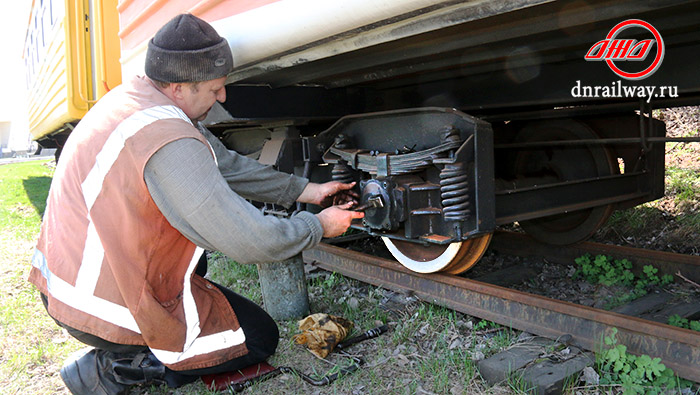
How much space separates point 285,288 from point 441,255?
905mm

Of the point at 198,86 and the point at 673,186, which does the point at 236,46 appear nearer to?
the point at 198,86

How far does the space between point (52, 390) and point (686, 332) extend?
281 cm

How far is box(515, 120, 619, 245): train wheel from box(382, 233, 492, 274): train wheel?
3.47ft

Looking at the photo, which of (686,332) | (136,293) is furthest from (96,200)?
(686,332)

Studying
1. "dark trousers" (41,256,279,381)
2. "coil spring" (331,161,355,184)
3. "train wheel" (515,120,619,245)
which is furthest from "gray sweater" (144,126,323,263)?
"train wheel" (515,120,619,245)

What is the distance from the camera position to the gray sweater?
79.0 inches

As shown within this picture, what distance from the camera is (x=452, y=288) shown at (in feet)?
10.4

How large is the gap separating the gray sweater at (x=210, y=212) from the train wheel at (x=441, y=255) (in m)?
1.20

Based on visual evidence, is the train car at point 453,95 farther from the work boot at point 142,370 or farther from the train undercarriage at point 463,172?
the work boot at point 142,370

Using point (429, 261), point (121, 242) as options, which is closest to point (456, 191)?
point (429, 261)

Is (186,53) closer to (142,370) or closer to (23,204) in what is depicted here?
(142,370)

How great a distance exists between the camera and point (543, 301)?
2775 mm

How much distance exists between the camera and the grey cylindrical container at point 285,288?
321cm

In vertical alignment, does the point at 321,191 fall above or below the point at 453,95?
below
